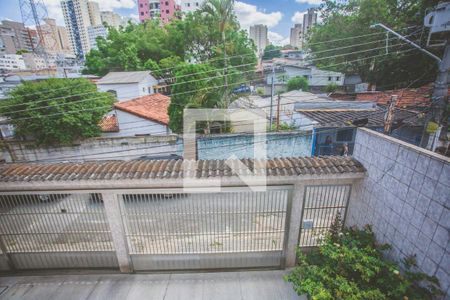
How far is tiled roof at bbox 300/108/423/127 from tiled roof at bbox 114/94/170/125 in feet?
30.6

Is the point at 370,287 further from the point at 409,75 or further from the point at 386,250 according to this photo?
the point at 409,75

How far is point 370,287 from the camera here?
339 cm

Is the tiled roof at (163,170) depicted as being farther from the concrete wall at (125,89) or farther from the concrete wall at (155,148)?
the concrete wall at (125,89)

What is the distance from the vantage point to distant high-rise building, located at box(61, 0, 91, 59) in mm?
95312

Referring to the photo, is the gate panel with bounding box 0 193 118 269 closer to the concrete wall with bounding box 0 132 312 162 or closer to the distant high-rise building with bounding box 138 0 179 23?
the concrete wall with bounding box 0 132 312 162

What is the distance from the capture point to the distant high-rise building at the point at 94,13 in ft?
326

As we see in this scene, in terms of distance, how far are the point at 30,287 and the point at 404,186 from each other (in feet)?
24.9

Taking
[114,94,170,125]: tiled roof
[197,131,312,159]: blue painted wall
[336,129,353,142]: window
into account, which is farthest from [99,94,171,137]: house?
[336,129,353,142]: window

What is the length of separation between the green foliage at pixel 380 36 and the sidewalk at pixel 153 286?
17793 mm

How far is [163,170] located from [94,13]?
130 metres

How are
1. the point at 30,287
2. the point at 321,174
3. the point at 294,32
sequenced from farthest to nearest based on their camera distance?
the point at 294,32
the point at 30,287
the point at 321,174

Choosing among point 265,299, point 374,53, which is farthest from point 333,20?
point 265,299

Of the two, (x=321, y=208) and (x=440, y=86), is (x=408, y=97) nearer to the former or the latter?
(x=440, y=86)

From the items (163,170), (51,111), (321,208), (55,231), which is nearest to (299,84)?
(51,111)
